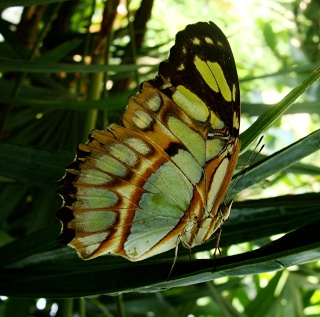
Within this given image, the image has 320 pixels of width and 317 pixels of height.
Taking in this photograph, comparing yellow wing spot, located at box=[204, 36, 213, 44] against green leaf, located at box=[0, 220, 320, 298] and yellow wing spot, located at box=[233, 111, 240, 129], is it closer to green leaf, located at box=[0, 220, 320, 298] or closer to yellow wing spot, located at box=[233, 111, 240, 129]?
yellow wing spot, located at box=[233, 111, 240, 129]

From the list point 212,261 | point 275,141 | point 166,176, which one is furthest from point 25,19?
point 275,141

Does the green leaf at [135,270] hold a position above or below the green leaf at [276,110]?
below

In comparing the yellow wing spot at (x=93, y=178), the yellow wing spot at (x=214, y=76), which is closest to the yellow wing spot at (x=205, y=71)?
the yellow wing spot at (x=214, y=76)

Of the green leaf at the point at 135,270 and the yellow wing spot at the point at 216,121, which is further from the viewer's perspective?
the yellow wing spot at the point at 216,121

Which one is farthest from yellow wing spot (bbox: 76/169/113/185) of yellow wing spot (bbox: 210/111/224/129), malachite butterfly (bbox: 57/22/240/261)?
yellow wing spot (bbox: 210/111/224/129)

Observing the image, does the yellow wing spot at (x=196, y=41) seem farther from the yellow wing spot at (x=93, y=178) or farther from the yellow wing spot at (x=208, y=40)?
the yellow wing spot at (x=93, y=178)

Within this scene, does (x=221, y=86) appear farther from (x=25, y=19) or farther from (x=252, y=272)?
(x=25, y=19)

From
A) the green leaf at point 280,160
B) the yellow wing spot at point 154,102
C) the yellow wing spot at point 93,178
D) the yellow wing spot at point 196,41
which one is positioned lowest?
the green leaf at point 280,160
